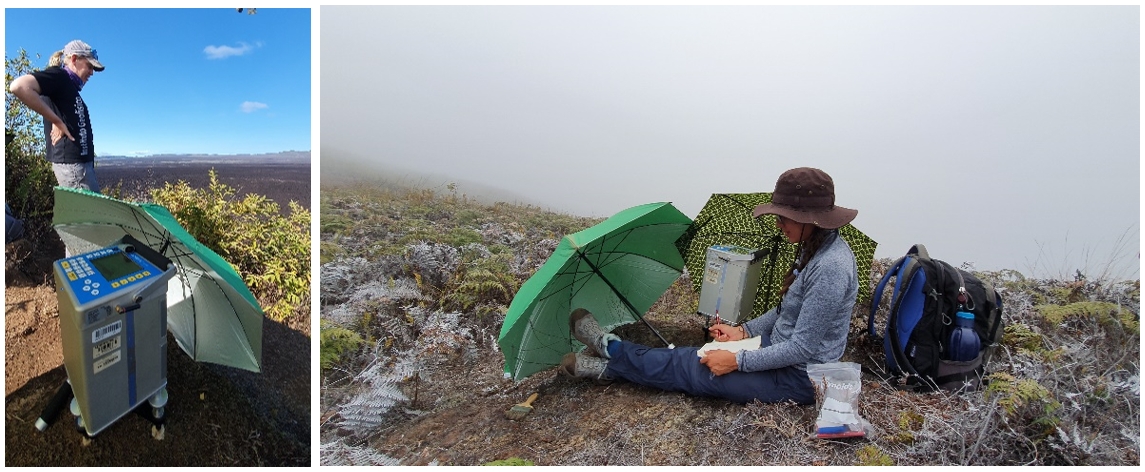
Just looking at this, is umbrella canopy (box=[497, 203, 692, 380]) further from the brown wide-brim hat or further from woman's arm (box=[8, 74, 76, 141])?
woman's arm (box=[8, 74, 76, 141])

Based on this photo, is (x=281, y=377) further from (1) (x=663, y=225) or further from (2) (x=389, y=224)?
(1) (x=663, y=225)

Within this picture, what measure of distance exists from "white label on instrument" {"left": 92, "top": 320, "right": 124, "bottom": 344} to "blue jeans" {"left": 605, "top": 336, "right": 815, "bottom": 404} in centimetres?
267

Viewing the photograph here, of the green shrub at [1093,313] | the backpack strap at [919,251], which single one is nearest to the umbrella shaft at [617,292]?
the backpack strap at [919,251]

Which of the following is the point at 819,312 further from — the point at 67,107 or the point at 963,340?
the point at 67,107

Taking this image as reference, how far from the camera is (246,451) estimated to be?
11.9 ft

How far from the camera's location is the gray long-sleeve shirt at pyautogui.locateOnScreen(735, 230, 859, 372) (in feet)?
9.09

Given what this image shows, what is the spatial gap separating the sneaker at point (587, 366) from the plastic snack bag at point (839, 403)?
127 centimetres

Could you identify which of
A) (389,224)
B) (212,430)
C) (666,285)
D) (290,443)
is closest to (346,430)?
(290,443)

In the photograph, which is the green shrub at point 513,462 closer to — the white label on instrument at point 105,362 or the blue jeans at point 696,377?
the blue jeans at point 696,377

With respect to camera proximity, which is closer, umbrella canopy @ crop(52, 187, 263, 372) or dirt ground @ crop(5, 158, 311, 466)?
umbrella canopy @ crop(52, 187, 263, 372)

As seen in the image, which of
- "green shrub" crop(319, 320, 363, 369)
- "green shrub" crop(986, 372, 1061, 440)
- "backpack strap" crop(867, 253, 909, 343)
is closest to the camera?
"green shrub" crop(986, 372, 1061, 440)

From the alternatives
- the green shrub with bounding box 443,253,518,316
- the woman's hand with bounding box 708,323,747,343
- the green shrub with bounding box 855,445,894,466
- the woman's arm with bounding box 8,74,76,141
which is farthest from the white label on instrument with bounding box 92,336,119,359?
the green shrub with bounding box 855,445,894,466

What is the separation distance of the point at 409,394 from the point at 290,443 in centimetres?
92

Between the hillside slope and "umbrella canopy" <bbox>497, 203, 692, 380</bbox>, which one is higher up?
"umbrella canopy" <bbox>497, 203, 692, 380</bbox>
